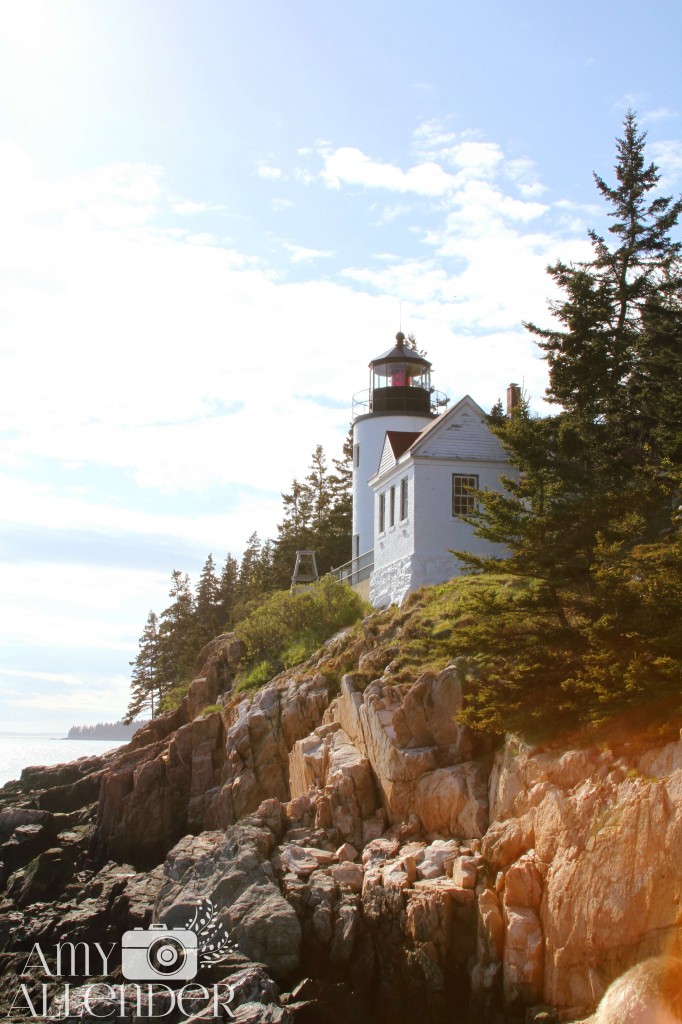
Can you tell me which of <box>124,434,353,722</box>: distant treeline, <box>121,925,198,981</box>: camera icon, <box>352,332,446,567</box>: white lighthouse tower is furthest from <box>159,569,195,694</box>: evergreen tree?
<box>121,925,198,981</box>: camera icon

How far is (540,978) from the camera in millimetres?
15195

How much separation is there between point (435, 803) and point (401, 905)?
280 cm

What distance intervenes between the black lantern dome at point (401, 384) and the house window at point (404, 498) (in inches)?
334

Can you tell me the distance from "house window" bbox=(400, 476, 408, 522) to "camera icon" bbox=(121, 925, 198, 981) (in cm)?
1561

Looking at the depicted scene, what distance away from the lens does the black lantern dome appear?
40344 millimetres

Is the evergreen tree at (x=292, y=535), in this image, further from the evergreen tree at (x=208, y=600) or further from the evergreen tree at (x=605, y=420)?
the evergreen tree at (x=605, y=420)

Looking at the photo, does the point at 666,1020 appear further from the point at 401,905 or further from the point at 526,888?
the point at 401,905

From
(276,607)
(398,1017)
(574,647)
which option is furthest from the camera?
(276,607)

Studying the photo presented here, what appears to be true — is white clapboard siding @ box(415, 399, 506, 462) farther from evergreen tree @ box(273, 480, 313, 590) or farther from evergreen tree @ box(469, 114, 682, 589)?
evergreen tree @ box(273, 480, 313, 590)

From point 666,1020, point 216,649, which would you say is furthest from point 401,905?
point 216,649

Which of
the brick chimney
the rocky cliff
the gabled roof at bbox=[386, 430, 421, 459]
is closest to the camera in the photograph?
the rocky cliff

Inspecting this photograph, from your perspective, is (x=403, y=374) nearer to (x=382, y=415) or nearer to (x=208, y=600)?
(x=382, y=415)

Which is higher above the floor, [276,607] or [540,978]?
[276,607]

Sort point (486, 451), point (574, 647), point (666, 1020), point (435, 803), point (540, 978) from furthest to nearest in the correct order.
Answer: point (486, 451), point (435, 803), point (574, 647), point (540, 978), point (666, 1020)
